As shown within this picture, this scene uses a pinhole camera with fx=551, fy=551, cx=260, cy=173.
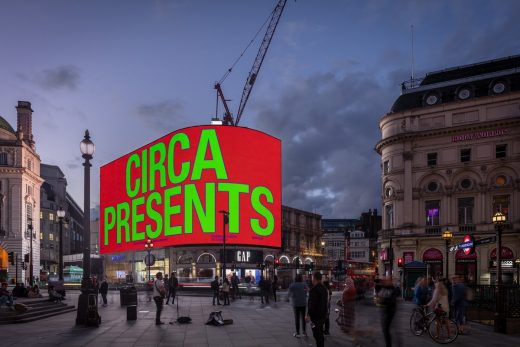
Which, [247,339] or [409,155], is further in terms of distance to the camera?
[409,155]

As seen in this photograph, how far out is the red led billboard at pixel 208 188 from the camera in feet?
184

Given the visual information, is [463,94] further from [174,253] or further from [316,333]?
[316,333]

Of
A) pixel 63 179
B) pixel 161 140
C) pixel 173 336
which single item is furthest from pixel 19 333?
pixel 63 179

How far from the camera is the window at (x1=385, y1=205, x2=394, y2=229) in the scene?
63.9 metres

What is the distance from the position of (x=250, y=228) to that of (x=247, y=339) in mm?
39914

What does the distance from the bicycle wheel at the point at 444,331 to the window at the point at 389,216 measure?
157 feet

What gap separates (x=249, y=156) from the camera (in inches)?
2308

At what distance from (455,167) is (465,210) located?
4.70m

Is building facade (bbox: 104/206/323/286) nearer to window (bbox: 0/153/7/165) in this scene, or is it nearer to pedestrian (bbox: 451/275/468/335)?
window (bbox: 0/153/7/165)

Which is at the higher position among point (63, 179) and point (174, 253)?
point (63, 179)

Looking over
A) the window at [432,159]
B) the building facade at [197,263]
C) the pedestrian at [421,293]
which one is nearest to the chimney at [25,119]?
the building facade at [197,263]

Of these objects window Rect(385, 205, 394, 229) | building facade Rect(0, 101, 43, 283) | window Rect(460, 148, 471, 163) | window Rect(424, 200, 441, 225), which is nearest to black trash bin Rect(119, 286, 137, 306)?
window Rect(385, 205, 394, 229)

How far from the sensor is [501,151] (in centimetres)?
5653

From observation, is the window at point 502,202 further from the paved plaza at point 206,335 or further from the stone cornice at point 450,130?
the paved plaza at point 206,335
